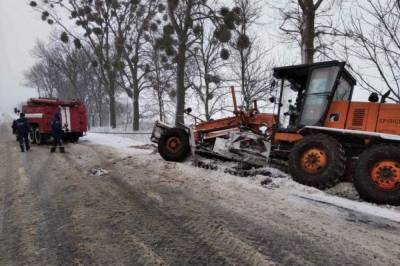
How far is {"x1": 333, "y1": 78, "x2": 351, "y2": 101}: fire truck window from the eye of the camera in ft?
26.1

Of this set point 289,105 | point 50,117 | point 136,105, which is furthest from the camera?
point 136,105

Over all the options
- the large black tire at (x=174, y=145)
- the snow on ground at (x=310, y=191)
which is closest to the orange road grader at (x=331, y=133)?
the snow on ground at (x=310, y=191)

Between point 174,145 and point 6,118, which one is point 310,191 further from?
point 6,118

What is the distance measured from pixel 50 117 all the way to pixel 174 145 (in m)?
8.11

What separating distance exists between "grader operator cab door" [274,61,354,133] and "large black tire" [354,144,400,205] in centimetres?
142

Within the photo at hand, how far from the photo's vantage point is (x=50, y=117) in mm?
15812

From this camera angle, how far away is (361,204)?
646cm

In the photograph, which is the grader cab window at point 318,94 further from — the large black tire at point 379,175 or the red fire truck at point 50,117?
the red fire truck at point 50,117

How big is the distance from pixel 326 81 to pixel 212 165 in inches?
132

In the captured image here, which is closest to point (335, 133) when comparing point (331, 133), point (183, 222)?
point (331, 133)

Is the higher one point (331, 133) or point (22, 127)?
point (331, 133)

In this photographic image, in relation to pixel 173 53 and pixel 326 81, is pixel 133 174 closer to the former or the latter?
pixel 326 81

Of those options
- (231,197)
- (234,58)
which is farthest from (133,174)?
(234,58)

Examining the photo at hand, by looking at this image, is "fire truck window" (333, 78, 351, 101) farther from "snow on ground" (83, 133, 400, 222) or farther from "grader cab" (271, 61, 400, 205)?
"snow on ground" (83, 133, 400, 222)
